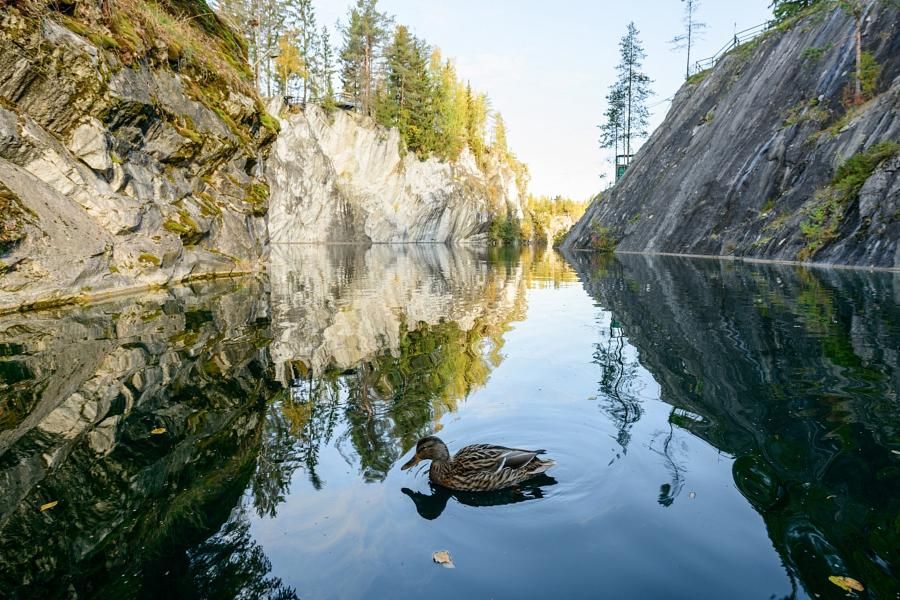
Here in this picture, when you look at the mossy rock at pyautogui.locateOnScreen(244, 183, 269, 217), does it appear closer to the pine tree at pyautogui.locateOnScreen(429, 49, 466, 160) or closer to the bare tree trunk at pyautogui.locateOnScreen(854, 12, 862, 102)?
the bare tree trunk at pyautogui.locateOnScreen(854, 12, 862, 102)

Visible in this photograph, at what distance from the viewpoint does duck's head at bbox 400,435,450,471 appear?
4660 millimetres

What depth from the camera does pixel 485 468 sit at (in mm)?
4422

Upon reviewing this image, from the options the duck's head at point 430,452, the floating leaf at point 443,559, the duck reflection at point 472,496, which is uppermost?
the duck's head at point 430,452

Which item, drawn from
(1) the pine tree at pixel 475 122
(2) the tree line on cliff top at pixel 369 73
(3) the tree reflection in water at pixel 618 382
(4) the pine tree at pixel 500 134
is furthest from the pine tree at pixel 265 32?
(3) the tree reflection in water at pixel 618 382

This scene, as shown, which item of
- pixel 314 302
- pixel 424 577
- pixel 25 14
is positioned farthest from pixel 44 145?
pixel 424 577

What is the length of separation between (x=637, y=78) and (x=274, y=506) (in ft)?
220

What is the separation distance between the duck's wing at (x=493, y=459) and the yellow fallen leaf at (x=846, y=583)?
202 centimetres

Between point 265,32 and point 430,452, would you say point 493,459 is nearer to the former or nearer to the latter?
point 430,452

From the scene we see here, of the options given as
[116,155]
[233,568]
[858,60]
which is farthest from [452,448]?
[858,60]

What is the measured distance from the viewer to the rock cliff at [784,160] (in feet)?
72.0

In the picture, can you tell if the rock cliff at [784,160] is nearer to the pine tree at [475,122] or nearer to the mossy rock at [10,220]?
the mossy rock at [10,220]

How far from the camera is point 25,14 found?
14000 mm

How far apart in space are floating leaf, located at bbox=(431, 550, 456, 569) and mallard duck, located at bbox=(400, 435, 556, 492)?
0.83 m

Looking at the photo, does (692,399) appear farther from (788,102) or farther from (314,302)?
(788,102)
